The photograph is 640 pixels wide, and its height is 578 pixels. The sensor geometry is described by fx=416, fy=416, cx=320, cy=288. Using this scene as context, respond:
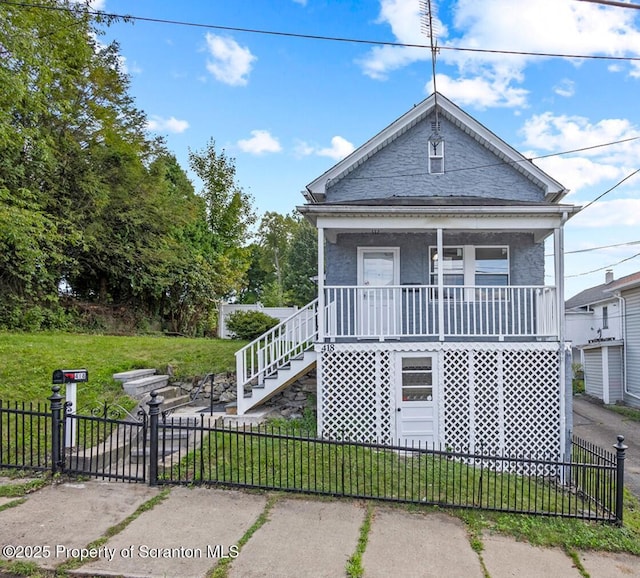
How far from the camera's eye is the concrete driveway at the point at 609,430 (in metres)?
9.18

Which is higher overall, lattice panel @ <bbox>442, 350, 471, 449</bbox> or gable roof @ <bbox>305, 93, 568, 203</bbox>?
gable roof @ <bbox>305, 93, 568, 203</bbox>

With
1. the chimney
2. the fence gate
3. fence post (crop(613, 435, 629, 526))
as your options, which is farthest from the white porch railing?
the chimney

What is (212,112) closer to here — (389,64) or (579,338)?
(389,64)

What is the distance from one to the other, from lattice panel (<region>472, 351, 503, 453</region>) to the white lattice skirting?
0.02m

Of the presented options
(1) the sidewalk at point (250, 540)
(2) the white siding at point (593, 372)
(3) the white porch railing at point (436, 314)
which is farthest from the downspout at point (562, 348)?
(2) the white siding at point (593, 372)

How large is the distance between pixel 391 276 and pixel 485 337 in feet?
8.17

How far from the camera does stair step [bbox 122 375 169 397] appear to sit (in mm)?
8227

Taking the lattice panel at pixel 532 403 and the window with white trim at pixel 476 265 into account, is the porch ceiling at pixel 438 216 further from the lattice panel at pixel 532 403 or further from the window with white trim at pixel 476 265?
the lattice panel at pixel 532 403

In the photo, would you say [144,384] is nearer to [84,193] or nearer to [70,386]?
[70,386]

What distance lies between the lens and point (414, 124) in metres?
10.7

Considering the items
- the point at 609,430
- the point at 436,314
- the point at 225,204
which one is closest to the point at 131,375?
the point at 436,314

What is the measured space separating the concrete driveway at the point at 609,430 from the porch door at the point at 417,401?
3989mm

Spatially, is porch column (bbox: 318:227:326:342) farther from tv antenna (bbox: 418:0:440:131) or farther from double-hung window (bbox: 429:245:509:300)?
tv antenna (bbox: 418:0:440:131)

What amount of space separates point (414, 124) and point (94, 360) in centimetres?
958
